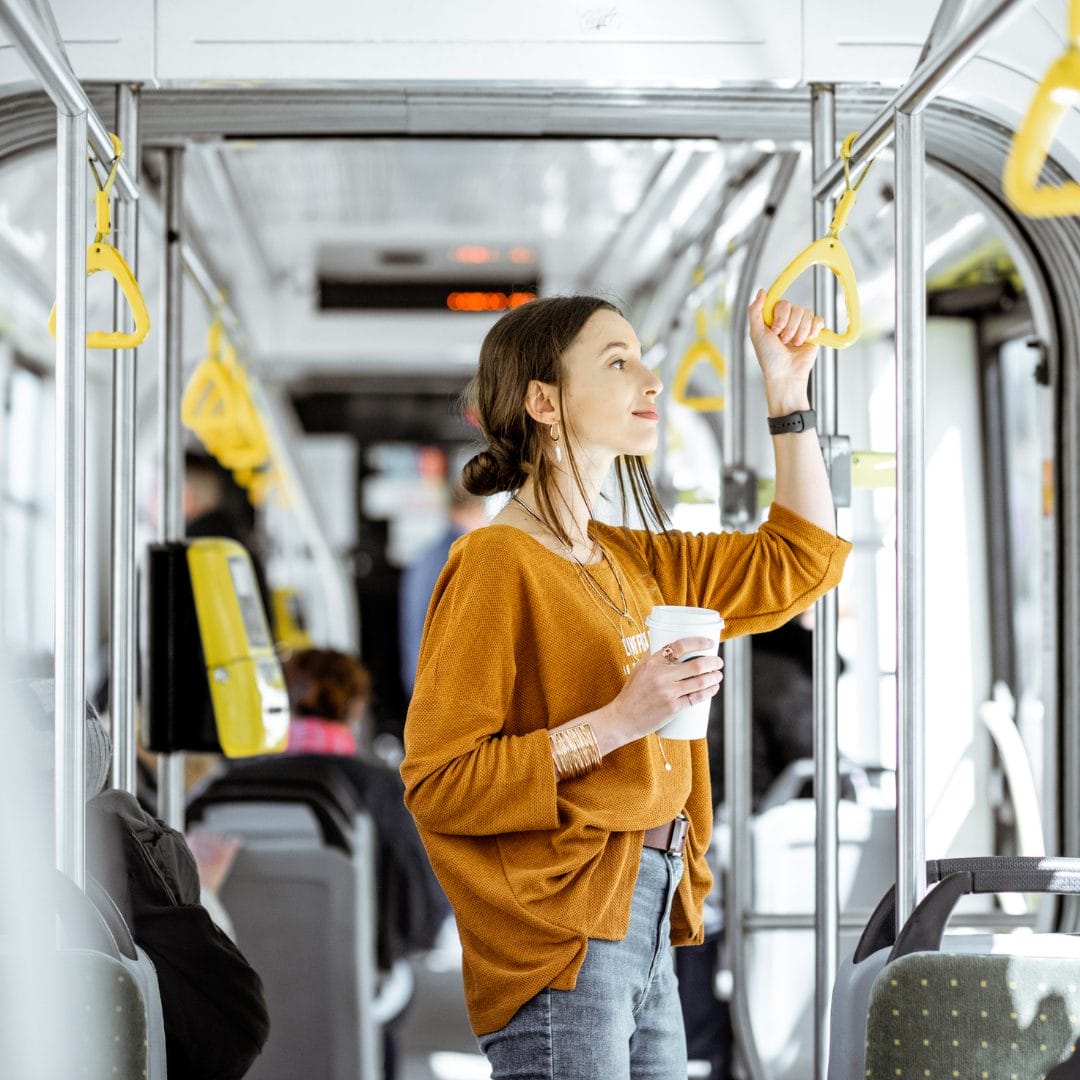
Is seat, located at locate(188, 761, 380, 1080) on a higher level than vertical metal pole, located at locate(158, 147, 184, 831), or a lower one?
lower

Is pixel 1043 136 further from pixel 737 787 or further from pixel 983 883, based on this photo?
pixel 737 787

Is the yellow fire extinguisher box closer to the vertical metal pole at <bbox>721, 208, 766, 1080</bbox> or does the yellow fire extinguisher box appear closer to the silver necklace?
the silver necklace

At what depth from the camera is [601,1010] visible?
1.59 m

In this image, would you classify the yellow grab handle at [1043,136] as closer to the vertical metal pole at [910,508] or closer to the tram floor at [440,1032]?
the vertical metal pole at [910,508]

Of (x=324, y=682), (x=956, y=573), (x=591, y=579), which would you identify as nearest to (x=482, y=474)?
(x=591, y=579)

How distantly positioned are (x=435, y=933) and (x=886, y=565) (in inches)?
91.9

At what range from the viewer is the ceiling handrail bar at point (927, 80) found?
1.42m

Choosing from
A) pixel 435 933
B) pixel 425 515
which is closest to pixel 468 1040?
pixel 435 933

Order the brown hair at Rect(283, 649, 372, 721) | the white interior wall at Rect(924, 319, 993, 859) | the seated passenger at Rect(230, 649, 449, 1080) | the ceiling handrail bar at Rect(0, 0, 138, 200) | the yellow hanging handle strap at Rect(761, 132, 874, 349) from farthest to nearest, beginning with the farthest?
the white interior wall at Rect(924, 319, 993, 859)
the brown hair at Rect(283, 649, 372, 721)
the seated passenger at Rect(230, 649, 449, 1080)
the yellow hanging handle strap at Rect(761, 132, 874, 349)
the ceiling handrail bar at Rect(0, 0, 138, 200)

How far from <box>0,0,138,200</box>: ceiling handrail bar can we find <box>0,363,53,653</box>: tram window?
396 centimetres

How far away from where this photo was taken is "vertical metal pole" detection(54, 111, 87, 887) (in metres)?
1.65

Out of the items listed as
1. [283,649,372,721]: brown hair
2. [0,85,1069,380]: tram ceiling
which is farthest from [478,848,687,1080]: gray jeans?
[283,649,372,721]: brown hair

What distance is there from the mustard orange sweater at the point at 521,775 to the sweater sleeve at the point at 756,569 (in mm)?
207

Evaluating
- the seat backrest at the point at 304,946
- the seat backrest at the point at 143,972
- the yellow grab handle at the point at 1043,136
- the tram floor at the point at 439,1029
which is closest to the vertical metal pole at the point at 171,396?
the seat backrest at the point at 304,946
